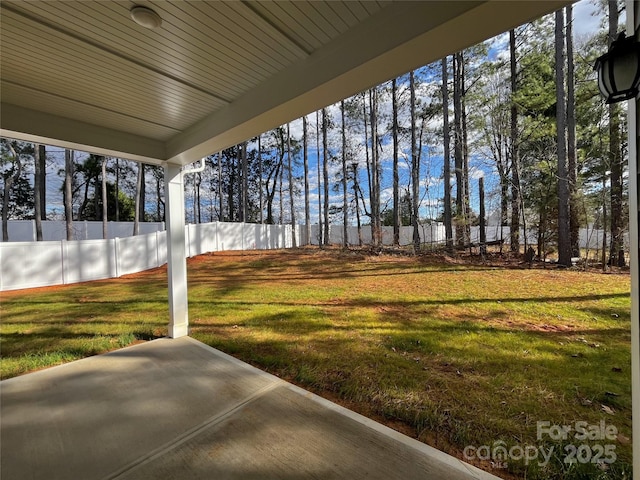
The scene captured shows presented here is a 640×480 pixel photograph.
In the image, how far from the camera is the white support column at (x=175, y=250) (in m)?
3.51

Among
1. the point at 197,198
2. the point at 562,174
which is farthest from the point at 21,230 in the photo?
the point at 562,174

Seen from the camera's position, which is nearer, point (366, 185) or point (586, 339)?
point (586, 339)

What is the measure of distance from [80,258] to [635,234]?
33.3ft

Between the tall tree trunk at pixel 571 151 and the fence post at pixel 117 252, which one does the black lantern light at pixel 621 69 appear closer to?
the tall tree trunk at pixel 571 151

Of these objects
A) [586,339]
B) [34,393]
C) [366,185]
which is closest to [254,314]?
[34,393]

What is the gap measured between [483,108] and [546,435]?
10734mm

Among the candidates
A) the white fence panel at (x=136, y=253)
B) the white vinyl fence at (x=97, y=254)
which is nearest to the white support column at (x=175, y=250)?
the white vinyl fence at (x=97, y=254)

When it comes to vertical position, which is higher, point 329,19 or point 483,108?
point 483,108

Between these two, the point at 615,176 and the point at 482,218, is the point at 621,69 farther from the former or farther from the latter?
the point at 482,218

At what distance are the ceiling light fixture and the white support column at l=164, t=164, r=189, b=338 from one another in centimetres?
216

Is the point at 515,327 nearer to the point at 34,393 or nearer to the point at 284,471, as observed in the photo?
the point at 284,471

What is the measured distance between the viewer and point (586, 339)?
10.5ft

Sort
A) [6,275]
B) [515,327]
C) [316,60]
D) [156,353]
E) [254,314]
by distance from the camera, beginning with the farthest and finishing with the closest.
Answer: [6,275] < [254,314] < [515,327] < [156,353] < [316,60]

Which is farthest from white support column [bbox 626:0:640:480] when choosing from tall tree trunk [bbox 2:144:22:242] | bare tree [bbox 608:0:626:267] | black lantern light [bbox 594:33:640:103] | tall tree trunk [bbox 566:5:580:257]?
tall tree trunk [bbox 2:144:22:242]
